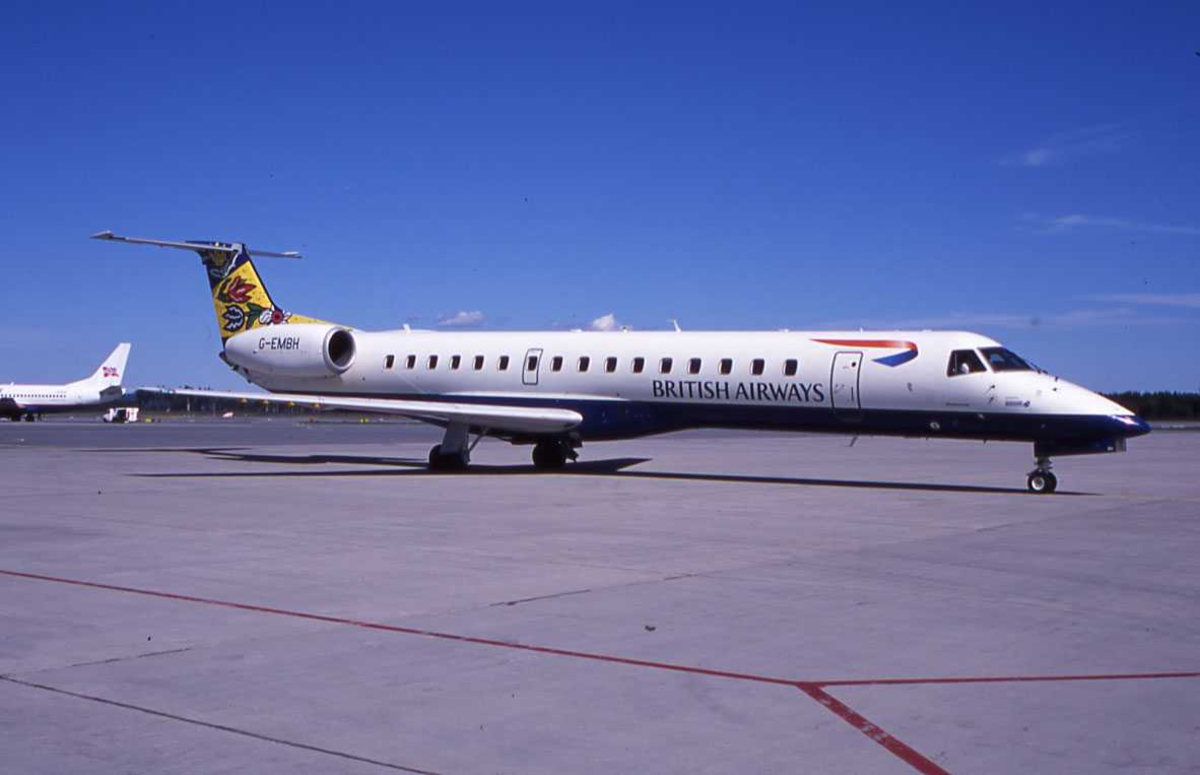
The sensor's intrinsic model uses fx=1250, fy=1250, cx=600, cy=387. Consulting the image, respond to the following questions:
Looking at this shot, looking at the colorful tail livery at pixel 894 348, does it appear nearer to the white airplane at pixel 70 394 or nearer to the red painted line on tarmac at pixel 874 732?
the red painted line on tarmac at pixel 874 732

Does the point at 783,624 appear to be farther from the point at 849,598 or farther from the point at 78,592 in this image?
the point at 78,592

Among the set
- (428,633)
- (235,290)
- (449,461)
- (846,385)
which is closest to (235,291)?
(235,290)

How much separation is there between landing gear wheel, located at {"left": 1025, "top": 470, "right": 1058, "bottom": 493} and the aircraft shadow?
232 millimetres

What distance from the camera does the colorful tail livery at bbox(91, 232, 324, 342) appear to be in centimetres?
2897

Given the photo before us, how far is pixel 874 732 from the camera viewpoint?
568 centimetres

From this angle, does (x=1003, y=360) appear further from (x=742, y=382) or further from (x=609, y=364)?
(x=609, y=364)

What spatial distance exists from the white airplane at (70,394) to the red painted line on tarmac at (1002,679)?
73742 mm

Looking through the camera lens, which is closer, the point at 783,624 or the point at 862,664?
the point at 862,664

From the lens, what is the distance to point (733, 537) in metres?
13.3

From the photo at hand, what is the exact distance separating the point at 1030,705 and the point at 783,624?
7.57ft

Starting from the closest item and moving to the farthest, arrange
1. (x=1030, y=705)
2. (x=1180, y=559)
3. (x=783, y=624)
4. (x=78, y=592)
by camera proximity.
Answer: (x=1030, y=705), (x=783, y=624), (x=78, y=592), (x=1180, y=559)

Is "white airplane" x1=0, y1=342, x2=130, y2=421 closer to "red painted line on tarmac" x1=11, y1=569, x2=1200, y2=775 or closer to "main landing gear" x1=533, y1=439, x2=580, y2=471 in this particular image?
"main landing gear" x1=533, y1=439, x2=580, y2=471

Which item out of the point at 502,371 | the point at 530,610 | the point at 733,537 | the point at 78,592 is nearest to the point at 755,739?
the point at 530,610

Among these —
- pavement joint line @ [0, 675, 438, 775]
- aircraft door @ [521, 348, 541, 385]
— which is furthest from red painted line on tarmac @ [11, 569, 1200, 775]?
aircraft door @ [521, 348, 541, 385]
